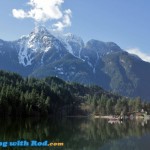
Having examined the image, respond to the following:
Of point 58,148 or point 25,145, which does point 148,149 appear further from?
point 25,145

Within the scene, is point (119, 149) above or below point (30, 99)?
below

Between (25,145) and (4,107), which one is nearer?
(25,145)

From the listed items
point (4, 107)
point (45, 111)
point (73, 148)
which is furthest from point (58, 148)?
point (45, 111)

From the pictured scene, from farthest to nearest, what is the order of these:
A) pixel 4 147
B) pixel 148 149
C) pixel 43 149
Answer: pixel 148 149
pixel 43 149
pixel 4 147

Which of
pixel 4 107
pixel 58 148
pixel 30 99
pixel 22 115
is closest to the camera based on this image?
pixel 58 148

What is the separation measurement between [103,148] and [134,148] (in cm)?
558

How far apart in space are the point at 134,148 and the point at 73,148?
11459mm

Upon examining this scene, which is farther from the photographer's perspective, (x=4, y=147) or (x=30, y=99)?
(x=30, y=99)

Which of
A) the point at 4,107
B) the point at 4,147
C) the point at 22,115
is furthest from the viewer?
the point at 22,115

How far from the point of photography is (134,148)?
63.0 m

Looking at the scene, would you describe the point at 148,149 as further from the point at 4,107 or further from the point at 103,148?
the point at 4,107

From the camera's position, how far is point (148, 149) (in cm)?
6072

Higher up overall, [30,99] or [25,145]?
[30,99]

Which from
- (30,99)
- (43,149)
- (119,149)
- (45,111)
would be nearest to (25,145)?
(43,149)
